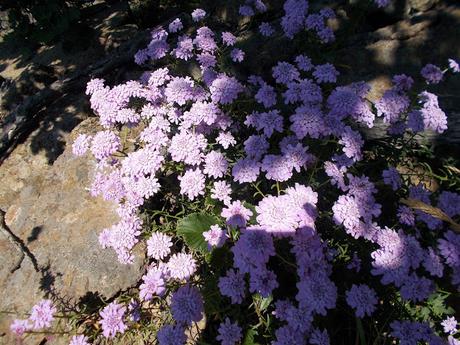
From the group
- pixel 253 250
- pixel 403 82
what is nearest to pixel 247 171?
pixel 253 250

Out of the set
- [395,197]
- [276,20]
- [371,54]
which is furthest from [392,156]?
[276,20]

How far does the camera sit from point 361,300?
215 cm

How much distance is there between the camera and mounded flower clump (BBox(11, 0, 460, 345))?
7.13 feet

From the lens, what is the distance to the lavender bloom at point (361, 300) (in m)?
2.13

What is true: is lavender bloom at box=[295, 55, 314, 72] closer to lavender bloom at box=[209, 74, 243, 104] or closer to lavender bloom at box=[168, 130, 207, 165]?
lavender bloom at box=[209, 74, 243, 104]

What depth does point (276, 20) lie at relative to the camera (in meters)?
4.13

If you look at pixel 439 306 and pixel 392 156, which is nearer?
pixel 439 306

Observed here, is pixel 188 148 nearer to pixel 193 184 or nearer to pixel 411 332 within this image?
pixel 193 184

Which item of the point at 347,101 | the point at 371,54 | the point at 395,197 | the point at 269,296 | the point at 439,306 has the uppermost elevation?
the point at 347,101

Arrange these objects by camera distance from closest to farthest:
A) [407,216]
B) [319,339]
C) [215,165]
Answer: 1. [319,339]
2. [407,216]
3. [215,165]

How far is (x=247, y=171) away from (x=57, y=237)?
1899mm

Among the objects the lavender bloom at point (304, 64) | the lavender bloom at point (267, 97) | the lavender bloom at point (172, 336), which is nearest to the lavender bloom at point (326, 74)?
the lavender bloom at point (304, 64)

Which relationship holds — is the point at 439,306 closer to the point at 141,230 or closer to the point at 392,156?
the point at 392,156

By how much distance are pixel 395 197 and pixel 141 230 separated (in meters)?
2.03
